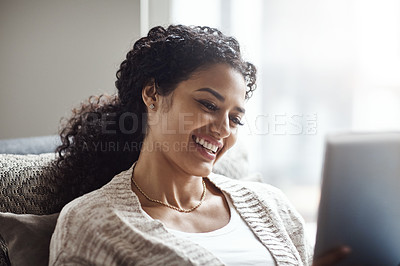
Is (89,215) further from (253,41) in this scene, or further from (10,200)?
(253,41)

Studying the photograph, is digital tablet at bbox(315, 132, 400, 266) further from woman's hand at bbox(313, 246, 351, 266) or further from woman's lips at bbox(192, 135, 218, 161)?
woman's lips at bbox(192, 135, 218, 161)

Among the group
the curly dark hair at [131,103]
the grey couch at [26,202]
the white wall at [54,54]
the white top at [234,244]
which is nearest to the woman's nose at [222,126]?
the curly dark hair at [131,103]

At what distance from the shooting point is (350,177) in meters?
0.90

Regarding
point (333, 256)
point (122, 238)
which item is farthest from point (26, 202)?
point (333, 256)

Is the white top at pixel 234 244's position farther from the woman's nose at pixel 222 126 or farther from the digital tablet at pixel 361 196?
the digital tablet at pixel 361 196

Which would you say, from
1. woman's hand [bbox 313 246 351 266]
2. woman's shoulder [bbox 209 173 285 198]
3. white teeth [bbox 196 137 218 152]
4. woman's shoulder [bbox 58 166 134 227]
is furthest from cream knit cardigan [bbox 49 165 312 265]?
woman's hand [bbox 313 246 351 266]

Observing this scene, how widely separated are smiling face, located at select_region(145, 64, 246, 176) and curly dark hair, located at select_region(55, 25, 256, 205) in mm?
32

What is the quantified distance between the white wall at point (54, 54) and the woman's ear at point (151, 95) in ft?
2.69

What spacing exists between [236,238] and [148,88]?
1.55 feet

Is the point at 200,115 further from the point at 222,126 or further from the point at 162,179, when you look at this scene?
the point at 162,179

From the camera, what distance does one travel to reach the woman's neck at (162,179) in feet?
4.73

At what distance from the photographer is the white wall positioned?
2.16m

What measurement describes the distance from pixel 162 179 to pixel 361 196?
2.12 ft

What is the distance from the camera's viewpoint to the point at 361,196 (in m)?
0.93
